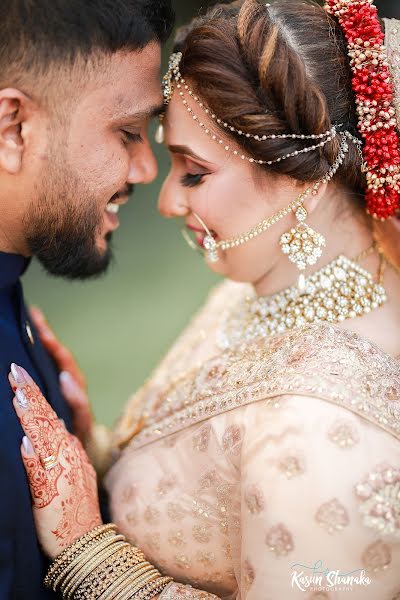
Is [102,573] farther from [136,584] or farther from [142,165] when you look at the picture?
[142,165]

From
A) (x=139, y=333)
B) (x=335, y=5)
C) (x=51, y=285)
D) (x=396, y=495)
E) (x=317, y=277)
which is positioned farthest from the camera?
(x=51, y=285)

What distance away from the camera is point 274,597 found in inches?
54.1

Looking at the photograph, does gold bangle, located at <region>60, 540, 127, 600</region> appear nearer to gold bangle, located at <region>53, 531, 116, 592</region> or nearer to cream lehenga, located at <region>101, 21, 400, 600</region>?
gold bangle, located at <region>53, 531, 116, 592</region>

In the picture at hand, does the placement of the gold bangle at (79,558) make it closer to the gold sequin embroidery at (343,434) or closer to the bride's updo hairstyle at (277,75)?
the gold sequin embroidery at (343,434)

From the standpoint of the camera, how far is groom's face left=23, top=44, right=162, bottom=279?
1.69 m

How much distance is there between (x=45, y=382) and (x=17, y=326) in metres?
0.18

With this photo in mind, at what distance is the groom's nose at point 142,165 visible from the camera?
1.95 metres

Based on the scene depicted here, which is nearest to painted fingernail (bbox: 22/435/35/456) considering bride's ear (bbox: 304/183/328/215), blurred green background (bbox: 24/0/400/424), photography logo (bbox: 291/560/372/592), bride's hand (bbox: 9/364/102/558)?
bride's hand (bbox: 9/364/102/558)

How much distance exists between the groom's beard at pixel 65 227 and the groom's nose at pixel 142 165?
16cm

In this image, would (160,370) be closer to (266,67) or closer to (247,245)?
(247,245)

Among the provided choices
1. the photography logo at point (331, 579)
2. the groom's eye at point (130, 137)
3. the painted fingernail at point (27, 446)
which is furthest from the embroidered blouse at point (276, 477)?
the groom's eye at point (130, 137)

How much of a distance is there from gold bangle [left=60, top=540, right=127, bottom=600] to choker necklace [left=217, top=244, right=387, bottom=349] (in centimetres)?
76

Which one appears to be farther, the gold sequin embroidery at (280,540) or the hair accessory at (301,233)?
the hair accessory at (301,233)

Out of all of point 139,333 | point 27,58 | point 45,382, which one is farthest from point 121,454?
point 139,333
